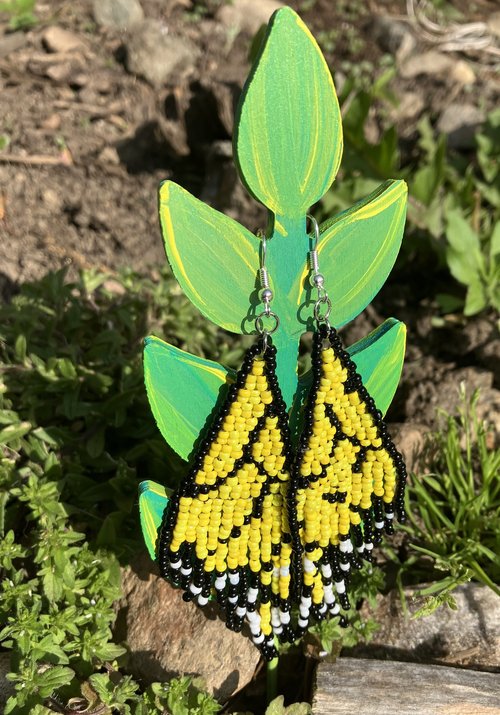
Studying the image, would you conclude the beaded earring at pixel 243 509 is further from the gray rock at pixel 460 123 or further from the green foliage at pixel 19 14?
the green foliage at pixel 19 14

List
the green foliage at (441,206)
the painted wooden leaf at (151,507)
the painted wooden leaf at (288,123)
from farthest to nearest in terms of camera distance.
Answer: the green foliage at (441,206)
the painted wooden leaf at (151,507)
the painted wooden leaf at (288,123)

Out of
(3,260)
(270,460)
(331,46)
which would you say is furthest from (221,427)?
(331,46)

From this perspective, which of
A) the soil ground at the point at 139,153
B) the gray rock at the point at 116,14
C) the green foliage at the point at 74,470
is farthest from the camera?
the gray rock at the point at 116,14

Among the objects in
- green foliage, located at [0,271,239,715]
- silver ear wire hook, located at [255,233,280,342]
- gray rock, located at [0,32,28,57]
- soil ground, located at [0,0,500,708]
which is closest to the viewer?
silver ear wire hook, located at [255,233,280,342]

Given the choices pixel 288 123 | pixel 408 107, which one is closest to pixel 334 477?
pixel 288 123

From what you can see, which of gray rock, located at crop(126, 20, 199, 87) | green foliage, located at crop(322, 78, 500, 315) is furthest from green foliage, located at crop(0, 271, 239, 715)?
gray rock, located at crop(126, 20, 199, 87)

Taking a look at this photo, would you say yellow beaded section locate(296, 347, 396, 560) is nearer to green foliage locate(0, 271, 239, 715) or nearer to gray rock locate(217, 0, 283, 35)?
green foliage locate(0, 271, 239, 715)

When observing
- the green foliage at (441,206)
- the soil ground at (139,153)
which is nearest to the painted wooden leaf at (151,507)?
the soil ground at (139,153)

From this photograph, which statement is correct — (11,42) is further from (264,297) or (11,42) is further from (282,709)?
(282,709)
